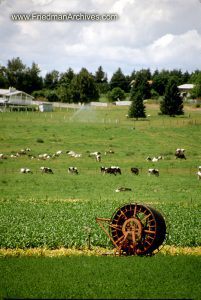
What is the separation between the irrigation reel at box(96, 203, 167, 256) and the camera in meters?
16.5

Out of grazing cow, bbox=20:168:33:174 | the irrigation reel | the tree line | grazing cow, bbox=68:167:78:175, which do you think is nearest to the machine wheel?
the irrigation reel

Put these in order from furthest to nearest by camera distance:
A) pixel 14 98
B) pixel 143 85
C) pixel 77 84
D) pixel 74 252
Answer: pixel 143 85 < pixel 77 84 < pixel 14 98 < pixel 74 252

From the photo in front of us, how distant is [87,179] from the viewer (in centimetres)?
4050

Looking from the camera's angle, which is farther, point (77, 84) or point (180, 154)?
point (77, 84)

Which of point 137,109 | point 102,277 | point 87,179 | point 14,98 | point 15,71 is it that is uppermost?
point 15,71

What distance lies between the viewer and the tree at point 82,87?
3806 inches

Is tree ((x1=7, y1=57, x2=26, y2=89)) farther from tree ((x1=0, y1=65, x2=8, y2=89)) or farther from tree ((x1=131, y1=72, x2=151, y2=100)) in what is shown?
tree ((x1=131, y1=72, x2=151, y2=100))

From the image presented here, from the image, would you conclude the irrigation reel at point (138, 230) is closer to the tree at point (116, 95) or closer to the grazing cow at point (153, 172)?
the grazing cow at point (153, 172)

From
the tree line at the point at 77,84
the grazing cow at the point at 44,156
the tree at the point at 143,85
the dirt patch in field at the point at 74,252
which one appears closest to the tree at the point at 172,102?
the tree line at the point at 77,84

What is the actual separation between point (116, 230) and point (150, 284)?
15.4 ft

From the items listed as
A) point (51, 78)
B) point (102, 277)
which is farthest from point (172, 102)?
point (51, 78)

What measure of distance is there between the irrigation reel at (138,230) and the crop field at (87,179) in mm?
904

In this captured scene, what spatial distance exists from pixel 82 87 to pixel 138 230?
271ft

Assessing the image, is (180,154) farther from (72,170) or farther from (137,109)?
(137,109)
